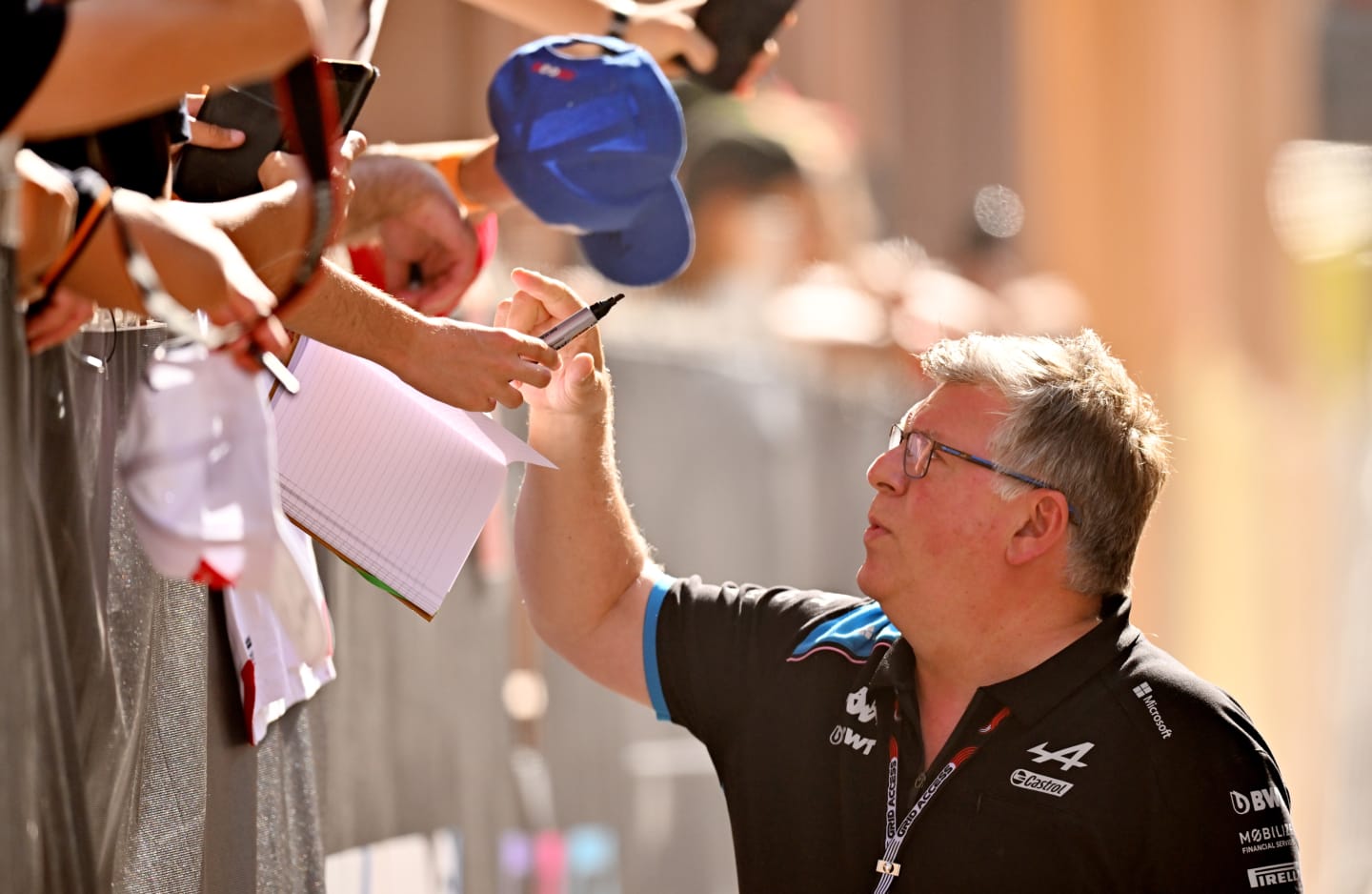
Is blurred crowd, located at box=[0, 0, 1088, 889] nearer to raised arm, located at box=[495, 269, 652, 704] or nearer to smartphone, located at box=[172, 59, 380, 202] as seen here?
smartphone, located at box=[172, 59, 380, 202]

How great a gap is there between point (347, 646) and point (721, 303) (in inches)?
110

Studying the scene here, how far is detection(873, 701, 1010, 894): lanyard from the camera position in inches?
83.4

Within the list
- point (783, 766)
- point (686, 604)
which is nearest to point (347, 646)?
point (686, 604)

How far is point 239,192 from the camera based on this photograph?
179cm

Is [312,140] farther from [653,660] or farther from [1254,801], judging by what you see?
[1254,801]

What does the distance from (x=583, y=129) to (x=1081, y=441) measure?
81 cm

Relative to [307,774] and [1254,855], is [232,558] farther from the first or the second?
[1254,855]

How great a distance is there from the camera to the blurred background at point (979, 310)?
428 cm

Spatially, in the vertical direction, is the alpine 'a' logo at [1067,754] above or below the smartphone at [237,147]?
below

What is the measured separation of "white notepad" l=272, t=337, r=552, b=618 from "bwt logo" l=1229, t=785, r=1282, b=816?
3.14 ft

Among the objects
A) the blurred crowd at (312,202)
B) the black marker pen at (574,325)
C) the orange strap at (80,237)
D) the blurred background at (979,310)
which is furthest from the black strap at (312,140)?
the blurred background at (979,310)

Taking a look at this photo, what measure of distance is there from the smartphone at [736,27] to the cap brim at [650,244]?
1.04ft

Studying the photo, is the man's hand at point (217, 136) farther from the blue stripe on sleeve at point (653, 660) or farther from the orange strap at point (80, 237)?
the blue stripe on sleeve at point (653, 660)

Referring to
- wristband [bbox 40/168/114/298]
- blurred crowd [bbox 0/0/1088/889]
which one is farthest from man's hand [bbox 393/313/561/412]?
wristband [bbox 40/168/114/298]
